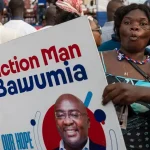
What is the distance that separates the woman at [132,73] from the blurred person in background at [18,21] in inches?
93.6

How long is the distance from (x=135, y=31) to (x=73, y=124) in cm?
56

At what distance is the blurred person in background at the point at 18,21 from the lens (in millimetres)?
5059

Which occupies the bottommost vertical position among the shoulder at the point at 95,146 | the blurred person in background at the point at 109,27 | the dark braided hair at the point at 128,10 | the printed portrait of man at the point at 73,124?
the shoulder at the point at 95,146

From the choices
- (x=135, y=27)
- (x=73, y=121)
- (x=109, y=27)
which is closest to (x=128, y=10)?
(x=135, y=27)

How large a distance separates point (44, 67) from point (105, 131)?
41 centimetres

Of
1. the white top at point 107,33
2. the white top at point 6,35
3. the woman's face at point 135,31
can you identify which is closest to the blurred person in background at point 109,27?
the white top at point 107,33

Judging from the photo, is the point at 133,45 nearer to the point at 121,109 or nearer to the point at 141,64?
the point at 141,64

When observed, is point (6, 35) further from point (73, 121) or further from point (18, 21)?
point (73, 121)

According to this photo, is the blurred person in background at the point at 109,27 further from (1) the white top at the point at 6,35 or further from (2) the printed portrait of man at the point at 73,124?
(2) the printed portrait of man at the point at 73,124

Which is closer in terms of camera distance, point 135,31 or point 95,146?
point 95,146

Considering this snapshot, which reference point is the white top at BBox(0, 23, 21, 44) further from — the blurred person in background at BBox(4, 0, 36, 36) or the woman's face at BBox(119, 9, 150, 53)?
the woman's face at BBox(119, 9, 150, 53)

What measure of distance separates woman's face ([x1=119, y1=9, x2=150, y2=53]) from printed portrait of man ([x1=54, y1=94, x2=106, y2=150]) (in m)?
0.42

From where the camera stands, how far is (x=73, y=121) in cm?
233

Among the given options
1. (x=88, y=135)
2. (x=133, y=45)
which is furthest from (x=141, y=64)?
(x=88, y=135)
